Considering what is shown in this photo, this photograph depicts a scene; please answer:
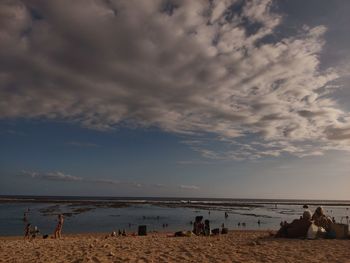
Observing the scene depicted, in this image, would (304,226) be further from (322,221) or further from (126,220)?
(126,220)

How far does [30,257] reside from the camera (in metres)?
12.9

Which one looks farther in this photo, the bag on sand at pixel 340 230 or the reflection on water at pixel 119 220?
the reflection on water at pixel 119 220

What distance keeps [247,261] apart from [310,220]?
389 inches

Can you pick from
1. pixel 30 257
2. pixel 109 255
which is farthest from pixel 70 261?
pixel 30 257

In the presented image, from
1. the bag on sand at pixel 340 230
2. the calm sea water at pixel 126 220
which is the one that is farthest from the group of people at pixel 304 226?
the calm sea water at pixel 126 220

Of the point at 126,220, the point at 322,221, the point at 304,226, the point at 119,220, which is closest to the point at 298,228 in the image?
the point at 304,226

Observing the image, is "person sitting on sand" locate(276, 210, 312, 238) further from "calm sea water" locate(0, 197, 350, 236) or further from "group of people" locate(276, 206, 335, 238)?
"calm sea water" locate(0, 197, 350, 236)

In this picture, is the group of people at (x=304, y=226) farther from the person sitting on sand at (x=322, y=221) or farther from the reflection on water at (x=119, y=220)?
the reflection on water at (x=119, y=220)

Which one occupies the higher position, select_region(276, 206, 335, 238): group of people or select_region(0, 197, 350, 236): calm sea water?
select_region(276, 206, 335, 238): group of people

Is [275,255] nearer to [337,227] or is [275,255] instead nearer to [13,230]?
[337,227]

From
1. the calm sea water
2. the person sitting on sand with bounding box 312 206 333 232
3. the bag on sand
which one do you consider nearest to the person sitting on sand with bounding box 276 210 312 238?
the person sitting on sand with bounding box 312 206 333 232

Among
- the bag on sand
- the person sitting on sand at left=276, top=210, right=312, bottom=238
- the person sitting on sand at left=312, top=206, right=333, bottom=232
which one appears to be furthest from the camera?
the person sitting on sand at left=312, top=206, right=333, bottom=232

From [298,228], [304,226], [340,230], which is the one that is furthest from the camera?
[340,230]

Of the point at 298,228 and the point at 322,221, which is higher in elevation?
the point at 322,221
